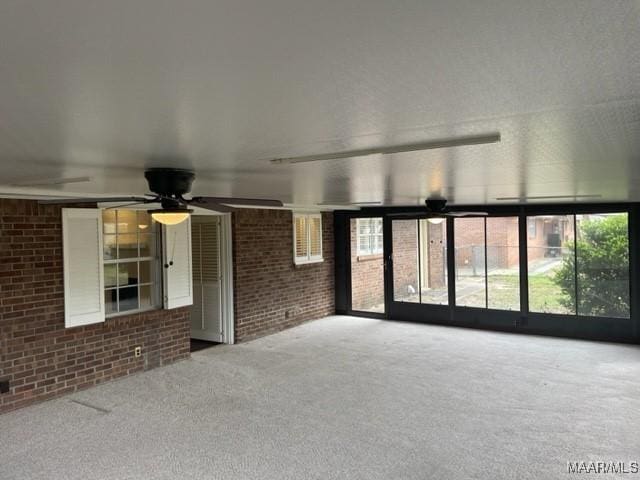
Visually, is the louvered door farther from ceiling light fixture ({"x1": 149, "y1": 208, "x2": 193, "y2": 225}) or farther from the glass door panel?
ceiling light fixture ({"x1": 149, "y1": 208, "x2": 193, "y2": 225})

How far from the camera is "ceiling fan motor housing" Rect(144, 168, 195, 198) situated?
3078 millimetres

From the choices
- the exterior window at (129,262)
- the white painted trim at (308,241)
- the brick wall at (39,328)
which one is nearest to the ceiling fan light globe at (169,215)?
the brick wall at (39,328)

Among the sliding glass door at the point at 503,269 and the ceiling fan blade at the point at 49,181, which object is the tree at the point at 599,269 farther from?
the ceiling fan blade at the point at 49,181

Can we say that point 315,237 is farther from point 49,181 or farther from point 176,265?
point 49,181

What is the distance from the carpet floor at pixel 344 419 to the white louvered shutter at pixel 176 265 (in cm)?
85

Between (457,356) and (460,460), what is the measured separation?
306 centimetres

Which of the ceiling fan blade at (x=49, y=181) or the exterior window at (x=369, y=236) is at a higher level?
the ceiling fan blade at (x=49, y=181)

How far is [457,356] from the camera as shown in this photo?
638cm

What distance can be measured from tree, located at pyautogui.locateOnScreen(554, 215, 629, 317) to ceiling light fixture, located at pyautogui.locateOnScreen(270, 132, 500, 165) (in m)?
6.26

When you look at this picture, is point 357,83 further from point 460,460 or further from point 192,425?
point 192,425

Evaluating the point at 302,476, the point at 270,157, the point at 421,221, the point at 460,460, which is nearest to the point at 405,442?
the point at 460,460

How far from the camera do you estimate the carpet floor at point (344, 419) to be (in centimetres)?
340

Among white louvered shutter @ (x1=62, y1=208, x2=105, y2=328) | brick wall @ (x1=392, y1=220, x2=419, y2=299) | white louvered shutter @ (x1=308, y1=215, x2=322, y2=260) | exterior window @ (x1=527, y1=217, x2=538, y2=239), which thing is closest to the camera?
white louvered shutter @ (x1=62, y1=208, x2=105, y2=328)

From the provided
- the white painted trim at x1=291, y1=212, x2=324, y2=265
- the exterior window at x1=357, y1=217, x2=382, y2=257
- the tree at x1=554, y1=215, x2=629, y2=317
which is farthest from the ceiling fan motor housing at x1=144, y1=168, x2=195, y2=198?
the tree at x1=554, y1=215, x2=629, y2=317
